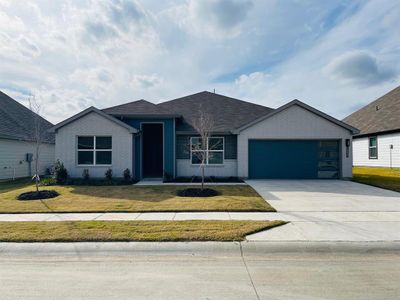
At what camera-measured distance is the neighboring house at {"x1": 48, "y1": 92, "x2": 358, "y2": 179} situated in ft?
49.1

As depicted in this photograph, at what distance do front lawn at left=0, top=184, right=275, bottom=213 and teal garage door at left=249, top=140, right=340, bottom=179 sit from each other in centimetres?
512

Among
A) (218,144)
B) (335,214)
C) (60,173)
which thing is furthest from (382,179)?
(60,173)

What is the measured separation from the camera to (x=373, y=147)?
25.2 meters

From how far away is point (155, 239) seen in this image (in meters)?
5.37

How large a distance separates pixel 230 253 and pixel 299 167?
499 inches

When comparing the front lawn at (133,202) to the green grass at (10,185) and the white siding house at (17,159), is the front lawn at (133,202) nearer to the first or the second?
the green grass at (10,185)

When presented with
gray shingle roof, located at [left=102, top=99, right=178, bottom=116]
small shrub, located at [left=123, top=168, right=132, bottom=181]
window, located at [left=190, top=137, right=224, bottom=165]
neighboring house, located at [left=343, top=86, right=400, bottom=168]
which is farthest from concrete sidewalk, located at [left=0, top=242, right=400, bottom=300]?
neighboring house, located at [left=343, top=86, right=400, bottom=168]

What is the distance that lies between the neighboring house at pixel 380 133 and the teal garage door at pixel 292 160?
9.92m

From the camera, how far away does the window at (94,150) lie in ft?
49.7

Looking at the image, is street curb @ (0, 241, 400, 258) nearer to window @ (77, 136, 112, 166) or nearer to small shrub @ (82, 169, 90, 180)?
small shrub @ (82, 169, 90, 180)

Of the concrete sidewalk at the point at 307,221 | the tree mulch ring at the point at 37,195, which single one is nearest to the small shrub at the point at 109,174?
the tree mulch ring at the point at 37,195

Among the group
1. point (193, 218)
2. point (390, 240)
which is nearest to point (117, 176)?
point (193, 218)

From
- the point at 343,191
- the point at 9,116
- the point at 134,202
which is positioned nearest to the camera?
the point at 134,202

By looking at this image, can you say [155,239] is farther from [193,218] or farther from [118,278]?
[193,218]
